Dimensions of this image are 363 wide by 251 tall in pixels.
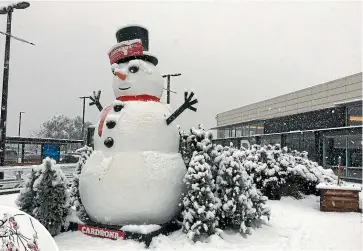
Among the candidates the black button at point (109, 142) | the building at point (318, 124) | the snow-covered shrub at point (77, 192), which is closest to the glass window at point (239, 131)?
the building at point (318, 124)

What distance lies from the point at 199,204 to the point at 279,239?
1662 millimetres

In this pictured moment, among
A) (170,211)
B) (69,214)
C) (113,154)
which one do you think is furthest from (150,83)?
(69,214)

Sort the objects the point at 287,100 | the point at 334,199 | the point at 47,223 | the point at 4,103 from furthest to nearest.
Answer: the point at 287,100 → the point at 4,103 → the point at 334,199 → the point at 47,223

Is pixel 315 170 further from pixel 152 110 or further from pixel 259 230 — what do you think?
pixel 152 110

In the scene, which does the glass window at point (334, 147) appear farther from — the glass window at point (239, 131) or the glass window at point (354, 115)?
the glass window at point (239, 131)

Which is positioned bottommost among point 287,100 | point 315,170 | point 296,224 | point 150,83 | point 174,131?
point 296,224

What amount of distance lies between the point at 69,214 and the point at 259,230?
12.1 feet

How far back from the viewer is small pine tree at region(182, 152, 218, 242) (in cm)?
638

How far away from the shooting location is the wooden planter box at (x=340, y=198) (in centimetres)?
936

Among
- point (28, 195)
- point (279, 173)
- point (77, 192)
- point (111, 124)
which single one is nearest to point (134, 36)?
point (111, 124)

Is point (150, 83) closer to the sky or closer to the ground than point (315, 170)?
closer to the sky

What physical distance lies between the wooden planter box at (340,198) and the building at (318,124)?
8147mm

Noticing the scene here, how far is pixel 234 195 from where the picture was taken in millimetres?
6879

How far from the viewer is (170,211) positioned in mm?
6855
